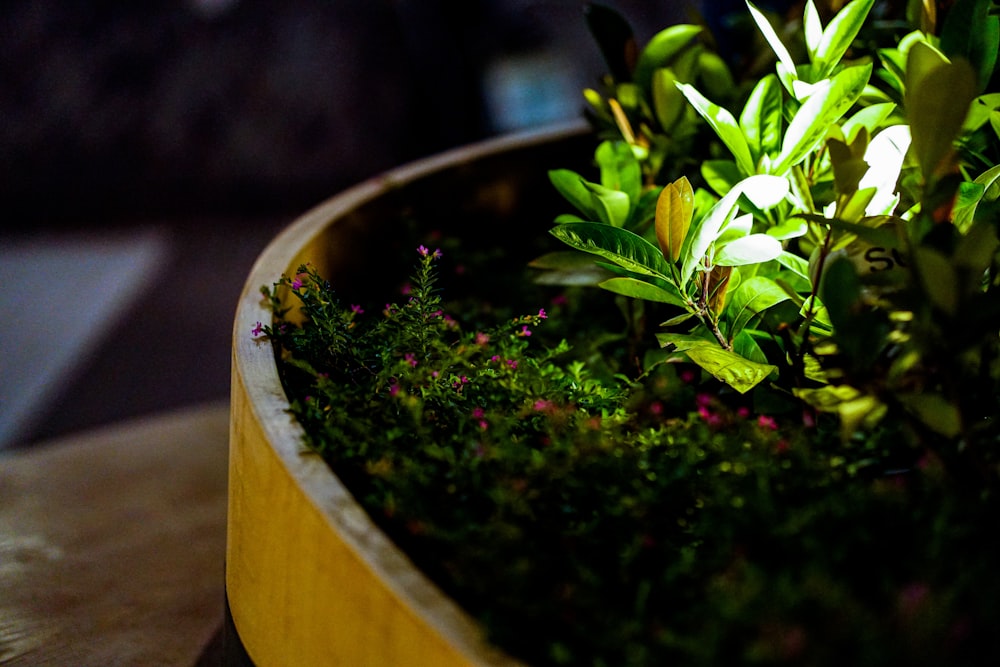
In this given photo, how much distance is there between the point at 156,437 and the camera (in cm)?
147

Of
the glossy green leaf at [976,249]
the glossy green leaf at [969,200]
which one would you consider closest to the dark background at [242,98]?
the glossy green leaf at [969,200]

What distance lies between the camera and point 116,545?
1073 millimetres

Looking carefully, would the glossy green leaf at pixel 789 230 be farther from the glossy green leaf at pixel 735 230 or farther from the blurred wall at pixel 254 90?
the blurred wall at pixel 254 90

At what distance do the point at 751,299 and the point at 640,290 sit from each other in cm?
10

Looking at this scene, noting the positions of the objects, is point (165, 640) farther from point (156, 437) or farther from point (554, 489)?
point (156, 437)

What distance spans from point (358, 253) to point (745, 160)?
1.51ft

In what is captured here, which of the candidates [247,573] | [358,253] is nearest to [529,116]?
[358,253]

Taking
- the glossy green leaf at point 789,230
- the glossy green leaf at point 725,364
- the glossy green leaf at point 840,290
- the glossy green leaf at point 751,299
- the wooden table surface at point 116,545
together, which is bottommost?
the wooden table surface at point 116,545

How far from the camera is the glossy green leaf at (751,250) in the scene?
1.93ft

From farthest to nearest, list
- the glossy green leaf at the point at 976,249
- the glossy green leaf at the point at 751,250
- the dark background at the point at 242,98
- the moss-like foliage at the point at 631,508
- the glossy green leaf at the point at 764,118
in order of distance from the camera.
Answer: the dark background at the point at 242,98 < the glossy green leaf at the point at 764,118 < the glossy green leaf at the point at 751,250 < the glossy green leaf at the point at 976,249 < the moss-like foliage at the point at 631,508

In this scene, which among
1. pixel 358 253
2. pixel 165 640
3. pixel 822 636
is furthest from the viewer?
pixel 358 253

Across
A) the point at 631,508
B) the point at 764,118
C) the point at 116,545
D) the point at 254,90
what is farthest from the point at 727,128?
the point at 254,90

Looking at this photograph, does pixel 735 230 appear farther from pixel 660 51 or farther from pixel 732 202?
pixel 660 51

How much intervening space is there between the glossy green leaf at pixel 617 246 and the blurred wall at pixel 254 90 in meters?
2.50
